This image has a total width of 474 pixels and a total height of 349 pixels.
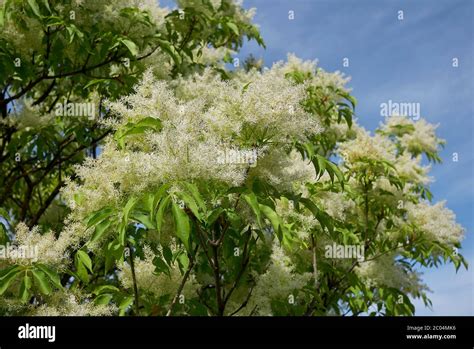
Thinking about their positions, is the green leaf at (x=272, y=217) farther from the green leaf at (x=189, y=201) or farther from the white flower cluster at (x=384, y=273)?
the white flower cluster at (x=384, y=273)

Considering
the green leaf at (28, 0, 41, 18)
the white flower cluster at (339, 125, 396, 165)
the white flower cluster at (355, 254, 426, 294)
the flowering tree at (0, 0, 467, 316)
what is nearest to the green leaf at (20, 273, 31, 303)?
the flowering tree at (0, 0, 467, 316)

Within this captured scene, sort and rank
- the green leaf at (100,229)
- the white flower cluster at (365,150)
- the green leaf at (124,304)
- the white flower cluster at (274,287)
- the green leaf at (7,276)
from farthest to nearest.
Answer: the white flower cluster at (365,150) < the white flower cluster at (274,287) < the green leaf at (124,304) < the green leaf at (7,276) < the green leaf at (100,229)

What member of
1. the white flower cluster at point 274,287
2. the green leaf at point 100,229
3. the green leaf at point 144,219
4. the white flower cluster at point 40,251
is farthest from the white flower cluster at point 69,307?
the white flower cluster at point 274,287

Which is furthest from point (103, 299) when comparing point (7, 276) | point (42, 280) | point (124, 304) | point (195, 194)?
point (195, 194)

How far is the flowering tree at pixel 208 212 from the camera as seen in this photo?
2.76 meters

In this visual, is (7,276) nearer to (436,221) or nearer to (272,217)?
(272,217)

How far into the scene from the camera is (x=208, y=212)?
282 cm

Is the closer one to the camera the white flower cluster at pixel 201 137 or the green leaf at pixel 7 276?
the white flower cluster at pixel 201 137

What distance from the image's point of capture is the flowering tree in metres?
2.76

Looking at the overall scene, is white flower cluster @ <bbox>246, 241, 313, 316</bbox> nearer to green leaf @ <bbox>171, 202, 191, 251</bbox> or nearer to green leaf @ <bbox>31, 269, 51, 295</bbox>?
green leaf @ <bbox>31, 269, 51, 295</bbox>

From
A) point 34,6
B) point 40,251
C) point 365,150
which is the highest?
point 34,6
